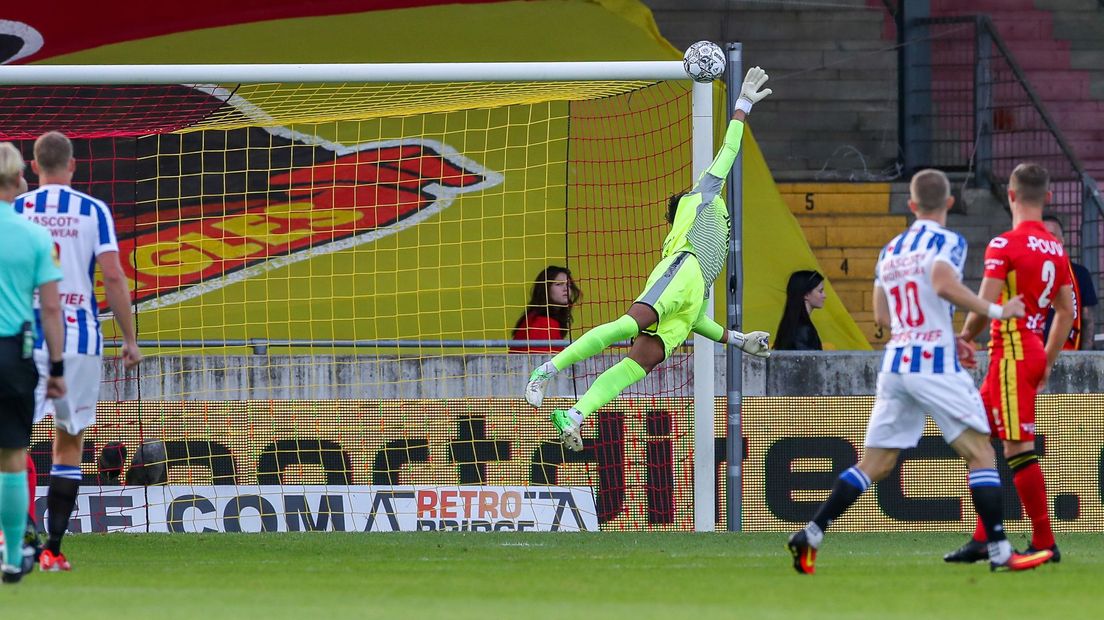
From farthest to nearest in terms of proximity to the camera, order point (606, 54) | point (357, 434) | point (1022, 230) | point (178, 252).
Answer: point (606, 54), point (178, 252), point (357, 434), point (1022, 230)

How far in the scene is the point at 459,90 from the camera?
1157 cm

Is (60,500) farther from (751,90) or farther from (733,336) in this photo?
(751,90)

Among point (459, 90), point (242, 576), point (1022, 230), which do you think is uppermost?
point (459, 90)

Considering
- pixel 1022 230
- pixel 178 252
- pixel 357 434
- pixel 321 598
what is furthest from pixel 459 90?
pixel 321 598

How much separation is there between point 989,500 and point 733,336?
3.03 meters

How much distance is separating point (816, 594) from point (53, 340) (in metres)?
3.28

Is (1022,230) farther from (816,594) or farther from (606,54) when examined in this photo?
(606,54)

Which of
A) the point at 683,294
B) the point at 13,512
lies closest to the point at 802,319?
the point at 683,294

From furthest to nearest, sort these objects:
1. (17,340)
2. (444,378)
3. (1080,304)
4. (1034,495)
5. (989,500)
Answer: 1. (444,378)
2. (1080,304)
3. (1034,495)
4. (989,500)
5. (17,340)

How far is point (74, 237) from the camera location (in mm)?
7789

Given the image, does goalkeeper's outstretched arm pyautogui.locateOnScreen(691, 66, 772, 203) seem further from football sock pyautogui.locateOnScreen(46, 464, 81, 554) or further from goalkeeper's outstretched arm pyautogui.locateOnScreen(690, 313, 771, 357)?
football sock pyautogui.locateOnScreen(46, 464, 81, 554)

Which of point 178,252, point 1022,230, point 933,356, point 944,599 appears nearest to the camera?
point 944,599

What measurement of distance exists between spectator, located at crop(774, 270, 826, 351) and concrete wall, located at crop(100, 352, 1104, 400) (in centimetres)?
122

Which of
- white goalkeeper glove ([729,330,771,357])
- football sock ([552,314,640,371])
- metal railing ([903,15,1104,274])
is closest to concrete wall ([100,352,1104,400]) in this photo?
white goalkeeper glove ([729,330,771,357])
